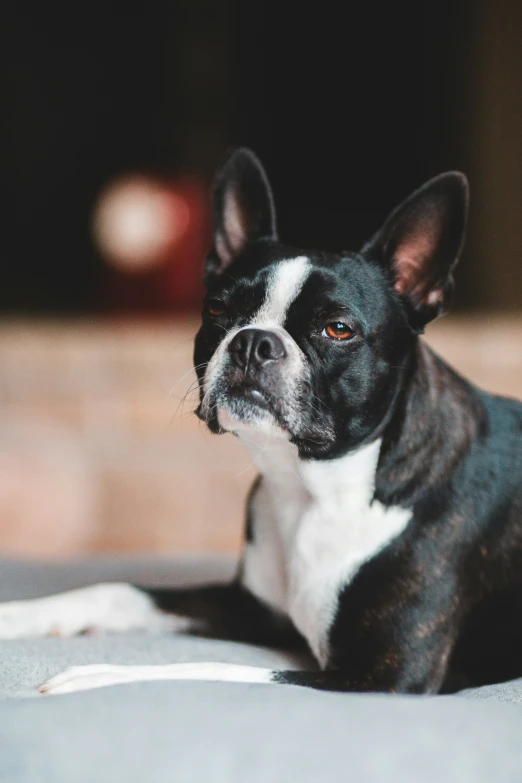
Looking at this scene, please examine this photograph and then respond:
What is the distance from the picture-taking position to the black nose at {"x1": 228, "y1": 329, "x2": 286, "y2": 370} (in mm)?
1722

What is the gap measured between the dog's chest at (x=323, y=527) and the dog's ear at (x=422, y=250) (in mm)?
342

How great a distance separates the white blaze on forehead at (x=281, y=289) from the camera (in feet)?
5.91

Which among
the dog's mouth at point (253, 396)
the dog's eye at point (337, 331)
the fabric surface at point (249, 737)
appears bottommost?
the fabric surface at point (249, 737)

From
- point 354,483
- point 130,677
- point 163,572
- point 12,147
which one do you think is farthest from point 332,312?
point 12,147

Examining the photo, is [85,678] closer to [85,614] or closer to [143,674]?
[143,674]

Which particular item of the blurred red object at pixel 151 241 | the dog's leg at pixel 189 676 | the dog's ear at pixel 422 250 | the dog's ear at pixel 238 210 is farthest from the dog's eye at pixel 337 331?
the blurred red object at pixel 151 241

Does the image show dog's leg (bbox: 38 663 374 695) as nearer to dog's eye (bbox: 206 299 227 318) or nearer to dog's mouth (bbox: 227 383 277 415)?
dog's mouth (bbox: 227 383 277 415)

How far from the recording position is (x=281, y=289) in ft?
5.94

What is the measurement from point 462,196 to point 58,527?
7.93 feet

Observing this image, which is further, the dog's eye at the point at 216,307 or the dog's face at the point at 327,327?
the dog's eye at the point at 216,307

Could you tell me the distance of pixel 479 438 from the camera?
190 cm

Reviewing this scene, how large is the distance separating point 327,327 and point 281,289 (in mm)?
116

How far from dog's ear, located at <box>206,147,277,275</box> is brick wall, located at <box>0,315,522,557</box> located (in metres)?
0.27

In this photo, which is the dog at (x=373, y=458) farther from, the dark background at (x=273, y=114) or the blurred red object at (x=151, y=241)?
the dark background at (x=273, y=114)
